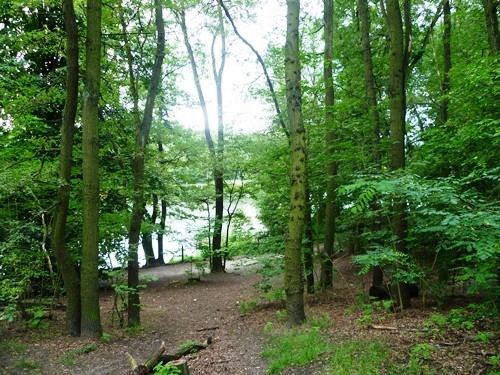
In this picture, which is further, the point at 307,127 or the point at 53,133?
the point at 53,133

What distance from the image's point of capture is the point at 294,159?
6.84 metres

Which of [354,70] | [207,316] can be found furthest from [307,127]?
[207,316]

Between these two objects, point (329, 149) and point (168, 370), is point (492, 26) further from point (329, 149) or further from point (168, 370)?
point (168, 370)

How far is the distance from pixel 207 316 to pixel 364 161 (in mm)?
5632

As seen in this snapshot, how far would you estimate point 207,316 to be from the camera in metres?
10.0

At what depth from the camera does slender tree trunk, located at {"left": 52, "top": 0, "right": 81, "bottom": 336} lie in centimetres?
749

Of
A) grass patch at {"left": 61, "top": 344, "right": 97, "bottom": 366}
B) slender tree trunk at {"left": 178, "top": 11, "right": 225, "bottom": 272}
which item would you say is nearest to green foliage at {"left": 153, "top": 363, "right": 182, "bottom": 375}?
grass patch at {"left": 61, "top": 344, "right": 97, "bottom": 366}

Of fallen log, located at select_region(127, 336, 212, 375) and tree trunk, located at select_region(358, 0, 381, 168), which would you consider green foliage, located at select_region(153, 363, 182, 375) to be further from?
tree trunk, located at select_region(358, 0, 381, 168)

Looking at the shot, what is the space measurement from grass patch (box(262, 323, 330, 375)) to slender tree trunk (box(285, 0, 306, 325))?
19.1 inches

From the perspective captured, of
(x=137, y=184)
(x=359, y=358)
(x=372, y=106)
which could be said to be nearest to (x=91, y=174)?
(x=137, y=184)

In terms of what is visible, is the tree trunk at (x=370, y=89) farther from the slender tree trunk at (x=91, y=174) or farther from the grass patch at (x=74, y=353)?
the grass patch at (x=74, y=353)

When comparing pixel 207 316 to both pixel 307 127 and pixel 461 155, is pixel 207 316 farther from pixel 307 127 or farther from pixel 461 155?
pixel 461 155

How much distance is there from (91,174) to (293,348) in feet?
16.6

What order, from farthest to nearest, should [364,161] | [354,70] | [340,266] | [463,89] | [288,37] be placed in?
[340,266] → [354,70] → [364,161] → [288,37] → [463,89]
